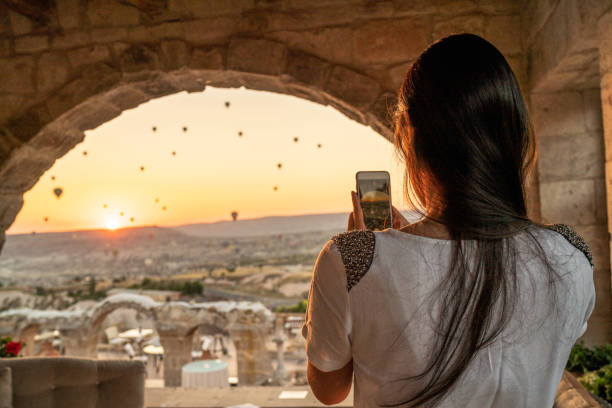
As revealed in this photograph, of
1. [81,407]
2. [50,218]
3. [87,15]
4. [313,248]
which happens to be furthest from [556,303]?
[313,248]

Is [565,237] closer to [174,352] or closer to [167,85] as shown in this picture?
[167,85]

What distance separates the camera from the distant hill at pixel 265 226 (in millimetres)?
8414

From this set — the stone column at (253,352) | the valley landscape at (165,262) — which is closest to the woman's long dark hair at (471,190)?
the stone column at (253,352)

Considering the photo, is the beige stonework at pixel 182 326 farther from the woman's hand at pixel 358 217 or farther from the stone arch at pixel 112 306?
the woman's hand at pixel 358 217

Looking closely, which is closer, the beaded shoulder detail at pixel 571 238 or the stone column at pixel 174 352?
the beaded shoulder detail at pixel 571 238

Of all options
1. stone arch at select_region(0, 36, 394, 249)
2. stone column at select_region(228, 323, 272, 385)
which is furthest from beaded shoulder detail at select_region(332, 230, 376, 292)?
stone column at select_region(228, 323, 272, 385)

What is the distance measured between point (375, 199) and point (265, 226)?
848 centimetres

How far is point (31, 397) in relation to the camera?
6.04 feet

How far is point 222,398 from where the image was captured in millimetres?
3836

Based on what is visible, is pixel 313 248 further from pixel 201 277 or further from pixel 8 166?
pixel 8 166

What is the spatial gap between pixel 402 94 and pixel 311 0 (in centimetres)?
191

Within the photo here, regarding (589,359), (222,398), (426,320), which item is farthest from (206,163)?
(426,320)

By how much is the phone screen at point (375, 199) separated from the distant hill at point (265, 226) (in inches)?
262

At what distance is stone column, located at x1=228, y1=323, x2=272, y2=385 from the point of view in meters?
5.94
